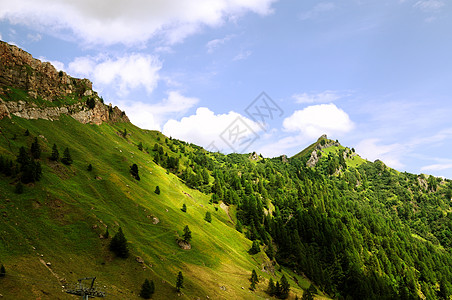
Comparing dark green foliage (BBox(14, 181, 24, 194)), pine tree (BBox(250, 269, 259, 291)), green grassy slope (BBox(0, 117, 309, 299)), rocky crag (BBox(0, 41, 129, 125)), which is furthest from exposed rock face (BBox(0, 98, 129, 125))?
pine tree (BBox(250, 269, 259, 291))

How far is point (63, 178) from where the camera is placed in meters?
94.1

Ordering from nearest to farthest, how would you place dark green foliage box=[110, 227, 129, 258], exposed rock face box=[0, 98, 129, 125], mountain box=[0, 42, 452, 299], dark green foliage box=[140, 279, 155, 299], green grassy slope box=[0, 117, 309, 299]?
green grassy slope box=[0, 117, 309, 299]
mountain box=[0, 42, 452, 299]
dark green foliage box=[140, 279, 155, 299]
dark green foliage box=[110, 227, 129, 258]
exposed rock face box=[0, 98, 129, 125]

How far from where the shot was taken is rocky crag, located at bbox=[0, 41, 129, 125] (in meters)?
120

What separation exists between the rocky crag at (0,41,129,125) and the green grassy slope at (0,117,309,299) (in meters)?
7.19

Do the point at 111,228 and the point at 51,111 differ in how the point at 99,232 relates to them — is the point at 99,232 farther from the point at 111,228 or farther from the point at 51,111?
the point at 51,111

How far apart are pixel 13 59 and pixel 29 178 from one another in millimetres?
91716

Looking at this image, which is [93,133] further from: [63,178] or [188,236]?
[188,236]

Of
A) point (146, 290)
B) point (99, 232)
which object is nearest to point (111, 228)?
point (99, 232)

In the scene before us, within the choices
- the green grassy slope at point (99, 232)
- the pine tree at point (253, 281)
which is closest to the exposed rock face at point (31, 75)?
the green grassy slope at point (99, 232)

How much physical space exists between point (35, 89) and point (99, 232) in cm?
10634

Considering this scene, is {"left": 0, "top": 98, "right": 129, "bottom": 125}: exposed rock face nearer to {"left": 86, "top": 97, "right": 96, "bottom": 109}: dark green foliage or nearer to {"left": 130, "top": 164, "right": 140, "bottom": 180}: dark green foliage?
{"left": 86, "top": 97, "right": 96, "bottom": 109}: dark green foliage

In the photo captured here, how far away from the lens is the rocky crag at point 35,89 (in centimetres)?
12038

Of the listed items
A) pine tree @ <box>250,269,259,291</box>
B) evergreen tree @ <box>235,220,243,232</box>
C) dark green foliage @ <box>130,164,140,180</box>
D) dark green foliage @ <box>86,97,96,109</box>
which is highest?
dark green foliage @ <box>86,97,96,109</box>

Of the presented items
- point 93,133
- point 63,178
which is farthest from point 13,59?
point 63,178
